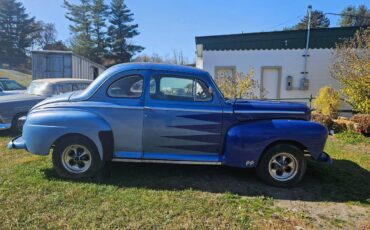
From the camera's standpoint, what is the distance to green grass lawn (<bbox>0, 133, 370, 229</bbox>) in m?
3.30

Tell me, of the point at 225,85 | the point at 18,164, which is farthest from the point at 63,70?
the point at 18,164

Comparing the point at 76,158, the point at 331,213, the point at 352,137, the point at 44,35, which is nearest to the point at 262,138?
the point at 331,213

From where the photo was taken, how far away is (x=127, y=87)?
4461 mm

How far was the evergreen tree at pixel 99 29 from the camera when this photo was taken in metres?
43.4

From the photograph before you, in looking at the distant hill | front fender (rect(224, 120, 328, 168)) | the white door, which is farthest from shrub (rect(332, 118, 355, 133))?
the distant hill

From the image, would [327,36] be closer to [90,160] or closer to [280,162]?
[280,162]

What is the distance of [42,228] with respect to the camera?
310 cm

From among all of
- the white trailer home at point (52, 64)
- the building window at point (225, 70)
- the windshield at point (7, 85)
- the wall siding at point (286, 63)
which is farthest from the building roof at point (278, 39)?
the white trailer home at point (52, 64)

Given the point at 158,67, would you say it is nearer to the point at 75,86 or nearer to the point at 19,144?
the point at 19,144

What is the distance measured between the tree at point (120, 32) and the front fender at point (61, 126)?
1639 inches

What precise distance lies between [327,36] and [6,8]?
195ft

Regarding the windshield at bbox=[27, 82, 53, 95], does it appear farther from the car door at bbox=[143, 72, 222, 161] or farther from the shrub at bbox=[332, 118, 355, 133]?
the shrub at bbox=[332, 118, 355, 133]

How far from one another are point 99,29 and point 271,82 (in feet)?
123

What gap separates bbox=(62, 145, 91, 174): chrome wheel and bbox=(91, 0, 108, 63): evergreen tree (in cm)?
4155
